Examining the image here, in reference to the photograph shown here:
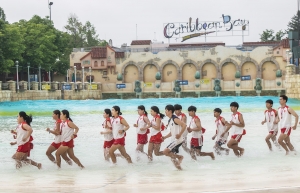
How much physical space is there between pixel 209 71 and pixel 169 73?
5796 mm

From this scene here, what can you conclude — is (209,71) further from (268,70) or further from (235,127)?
(235,127)

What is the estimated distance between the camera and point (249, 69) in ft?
287

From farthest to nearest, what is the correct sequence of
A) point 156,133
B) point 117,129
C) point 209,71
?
point 209,71
point 156,133
point 117,129

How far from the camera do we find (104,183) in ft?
37.4

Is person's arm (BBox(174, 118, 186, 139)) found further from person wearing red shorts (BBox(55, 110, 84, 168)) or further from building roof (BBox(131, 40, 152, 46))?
building roof (BBox(131, 40, 152, 46))

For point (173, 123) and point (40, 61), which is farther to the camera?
point (40, 61)

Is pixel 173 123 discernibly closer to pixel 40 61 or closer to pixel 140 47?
pixel 40 61

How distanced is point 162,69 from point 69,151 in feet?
253

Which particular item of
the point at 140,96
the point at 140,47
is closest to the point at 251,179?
the point at 140,96

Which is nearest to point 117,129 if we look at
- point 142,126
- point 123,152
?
point 123,152

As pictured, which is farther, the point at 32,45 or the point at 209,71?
the point at 209,71

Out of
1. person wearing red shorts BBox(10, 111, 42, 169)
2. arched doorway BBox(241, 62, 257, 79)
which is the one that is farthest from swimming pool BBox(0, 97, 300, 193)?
arched doorway BBox(241, 62, 257, 79)

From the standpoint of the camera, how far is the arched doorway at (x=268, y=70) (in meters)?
85.7

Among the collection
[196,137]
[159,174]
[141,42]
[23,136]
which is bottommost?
[159,174]
